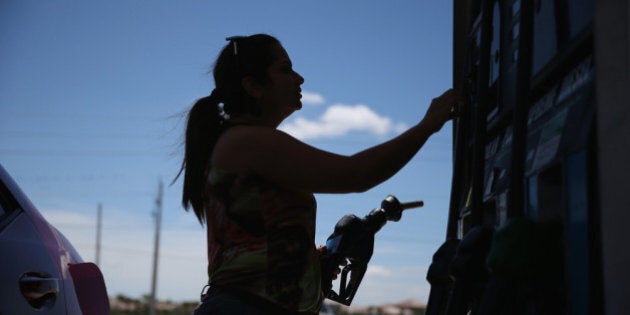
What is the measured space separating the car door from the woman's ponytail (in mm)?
637

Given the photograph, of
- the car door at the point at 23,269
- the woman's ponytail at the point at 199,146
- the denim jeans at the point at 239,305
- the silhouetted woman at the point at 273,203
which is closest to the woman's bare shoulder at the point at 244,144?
the silhouetted woman at the point at 273,203

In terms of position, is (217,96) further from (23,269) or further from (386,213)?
(23,269)

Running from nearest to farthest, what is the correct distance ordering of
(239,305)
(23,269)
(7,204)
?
(239,305), (23,269), (7,204)

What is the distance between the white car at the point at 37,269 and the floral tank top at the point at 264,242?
79cm

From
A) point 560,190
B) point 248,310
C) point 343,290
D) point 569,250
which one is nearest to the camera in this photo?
point 569,250

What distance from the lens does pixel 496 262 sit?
4.91ft

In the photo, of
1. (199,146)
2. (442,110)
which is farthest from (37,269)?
(442,110)

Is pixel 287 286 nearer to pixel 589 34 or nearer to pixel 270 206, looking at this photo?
pixel 270 206

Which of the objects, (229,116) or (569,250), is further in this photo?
(229,116)

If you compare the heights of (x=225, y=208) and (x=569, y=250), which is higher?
(x=225, y=208)

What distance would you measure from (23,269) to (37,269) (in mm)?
70

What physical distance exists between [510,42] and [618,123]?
87cm

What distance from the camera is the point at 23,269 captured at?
257 cm

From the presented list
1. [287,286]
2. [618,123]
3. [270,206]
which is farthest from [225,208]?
[618,123]
